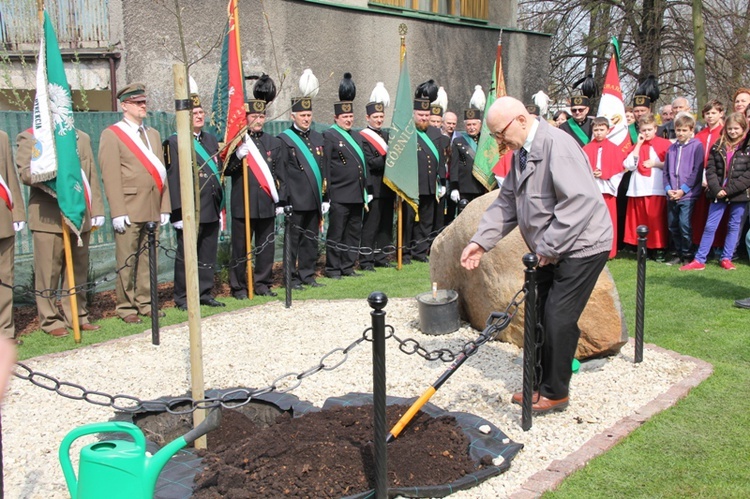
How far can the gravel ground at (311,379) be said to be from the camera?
4773 mm

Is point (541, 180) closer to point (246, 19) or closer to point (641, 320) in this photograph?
point (641, 320)

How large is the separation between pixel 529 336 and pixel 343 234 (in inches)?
238

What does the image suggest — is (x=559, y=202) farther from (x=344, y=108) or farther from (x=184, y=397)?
(x=344, y=108)

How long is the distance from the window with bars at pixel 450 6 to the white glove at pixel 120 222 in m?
8.08

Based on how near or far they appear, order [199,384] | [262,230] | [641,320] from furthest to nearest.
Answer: [262,230] < [641,320] < [199,384]

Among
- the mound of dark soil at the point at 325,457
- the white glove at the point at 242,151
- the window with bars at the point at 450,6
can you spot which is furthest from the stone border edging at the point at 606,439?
the window with bars at the point at 450,6

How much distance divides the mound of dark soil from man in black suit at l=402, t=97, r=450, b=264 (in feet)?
21.6

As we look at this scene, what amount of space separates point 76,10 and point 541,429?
31.1 feet

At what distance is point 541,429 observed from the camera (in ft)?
16.4

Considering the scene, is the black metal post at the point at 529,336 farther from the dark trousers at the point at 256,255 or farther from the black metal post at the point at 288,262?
the dark trousers at the point at 256,255

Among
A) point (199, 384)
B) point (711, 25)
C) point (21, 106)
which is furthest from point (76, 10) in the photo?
point (711, 25)

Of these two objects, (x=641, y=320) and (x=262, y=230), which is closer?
(x=641, y=320)

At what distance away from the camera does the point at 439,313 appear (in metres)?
7.09

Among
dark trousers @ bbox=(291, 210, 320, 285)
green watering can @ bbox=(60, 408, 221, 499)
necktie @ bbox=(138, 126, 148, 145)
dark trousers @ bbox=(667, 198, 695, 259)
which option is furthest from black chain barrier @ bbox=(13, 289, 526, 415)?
dark trousers @ bbox=(667, 198, 695, 259)
